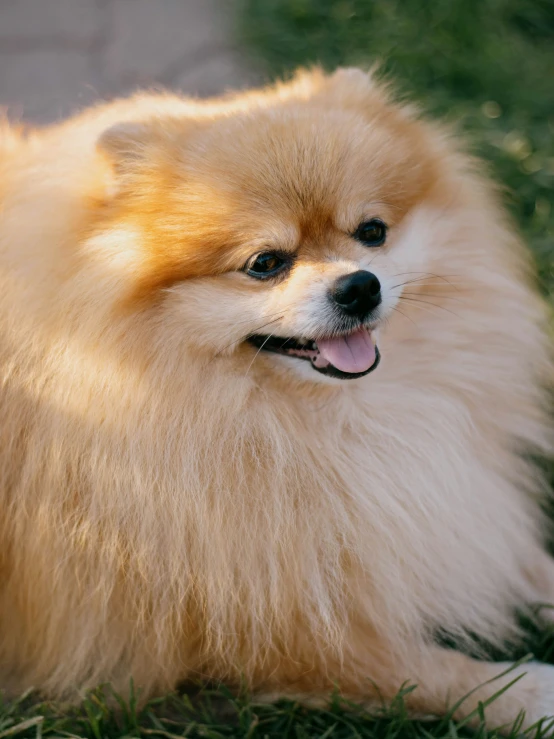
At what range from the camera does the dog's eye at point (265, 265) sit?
153 centimetres

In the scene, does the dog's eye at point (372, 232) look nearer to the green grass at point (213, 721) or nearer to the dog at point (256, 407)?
the dog at point (256, 407)

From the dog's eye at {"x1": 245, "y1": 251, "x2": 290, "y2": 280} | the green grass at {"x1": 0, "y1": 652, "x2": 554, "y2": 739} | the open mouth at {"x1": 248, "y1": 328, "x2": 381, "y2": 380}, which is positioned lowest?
the green grass at {"x1": 0, "y1": 652, "x2": 554, "y2": 739}

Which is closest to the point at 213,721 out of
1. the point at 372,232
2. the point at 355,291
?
the point at 355,291

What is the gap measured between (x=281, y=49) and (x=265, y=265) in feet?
8.06

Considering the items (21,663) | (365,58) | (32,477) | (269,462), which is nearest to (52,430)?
(32,477)

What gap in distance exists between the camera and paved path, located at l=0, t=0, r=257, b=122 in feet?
11.6

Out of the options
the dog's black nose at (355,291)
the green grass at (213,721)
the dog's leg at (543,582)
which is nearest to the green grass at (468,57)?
the dog's leg at (543,582)

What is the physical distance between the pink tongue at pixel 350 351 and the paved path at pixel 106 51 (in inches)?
87.9

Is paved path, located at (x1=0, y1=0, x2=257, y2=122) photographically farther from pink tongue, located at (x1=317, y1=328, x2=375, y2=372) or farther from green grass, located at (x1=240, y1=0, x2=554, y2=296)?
pink tongue, located at (x1=317, y1=328, x2=375, y2=372)

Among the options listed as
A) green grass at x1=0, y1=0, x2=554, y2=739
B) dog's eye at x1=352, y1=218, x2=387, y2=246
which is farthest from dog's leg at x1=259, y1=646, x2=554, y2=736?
green grass at x1=0, y1=0, x2=554, y2=739

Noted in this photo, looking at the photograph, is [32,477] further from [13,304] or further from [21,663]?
[21,663]

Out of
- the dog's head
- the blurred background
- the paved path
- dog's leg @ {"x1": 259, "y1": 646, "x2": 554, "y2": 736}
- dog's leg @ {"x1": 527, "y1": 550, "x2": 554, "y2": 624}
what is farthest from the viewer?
the paved path

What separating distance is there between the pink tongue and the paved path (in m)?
2.23

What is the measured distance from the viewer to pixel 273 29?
3695 millimetres
